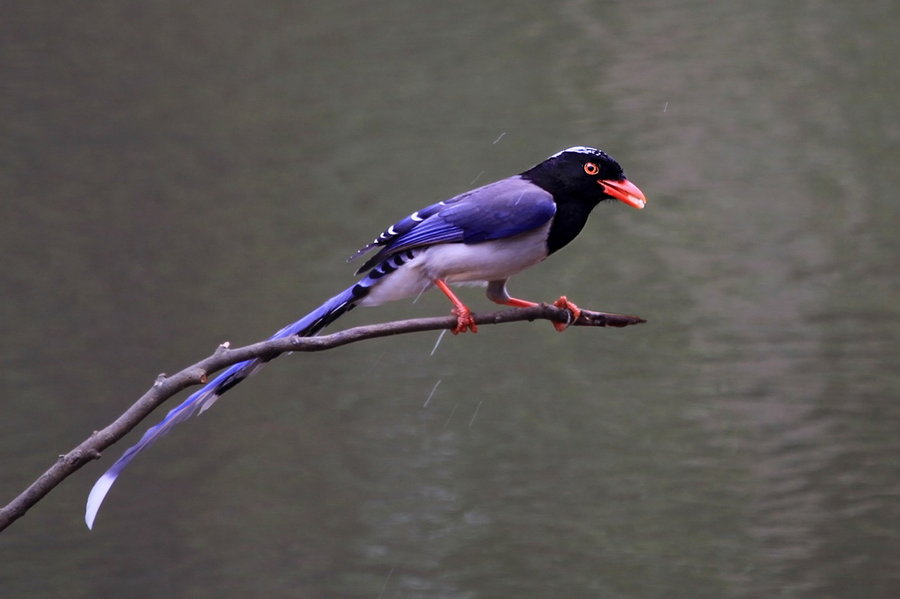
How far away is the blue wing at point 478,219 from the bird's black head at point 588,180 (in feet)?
0.14

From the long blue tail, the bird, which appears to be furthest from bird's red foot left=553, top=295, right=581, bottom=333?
the long blue tail

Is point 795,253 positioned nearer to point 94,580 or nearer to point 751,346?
point 751,346

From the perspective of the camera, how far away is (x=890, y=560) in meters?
5.17

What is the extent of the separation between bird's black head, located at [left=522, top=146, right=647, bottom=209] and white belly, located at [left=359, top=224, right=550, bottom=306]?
116 mm

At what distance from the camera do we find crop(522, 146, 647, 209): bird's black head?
3010 millimetres

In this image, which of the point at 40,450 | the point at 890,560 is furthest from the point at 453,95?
the point at 890,560

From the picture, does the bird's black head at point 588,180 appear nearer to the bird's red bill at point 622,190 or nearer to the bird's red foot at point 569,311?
the bird's red bill at point 622,190

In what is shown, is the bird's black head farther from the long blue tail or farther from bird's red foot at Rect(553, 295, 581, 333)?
the long blue tail

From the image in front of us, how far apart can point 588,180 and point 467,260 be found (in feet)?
1.19

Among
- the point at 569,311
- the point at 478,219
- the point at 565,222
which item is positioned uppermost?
the point at 478,219

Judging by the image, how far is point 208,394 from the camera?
8.42ft

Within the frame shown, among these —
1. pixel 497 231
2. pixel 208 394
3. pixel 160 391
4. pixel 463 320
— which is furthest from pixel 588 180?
pixel 160 391

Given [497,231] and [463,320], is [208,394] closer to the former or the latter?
[463,320]

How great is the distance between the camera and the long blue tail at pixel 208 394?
2326 millimetres
